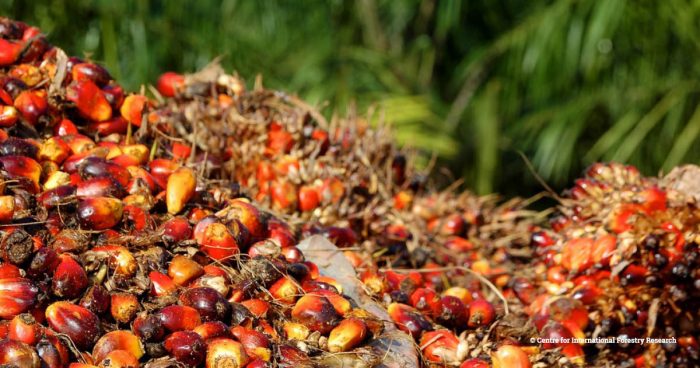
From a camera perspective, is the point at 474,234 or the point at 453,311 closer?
the point at 453,311

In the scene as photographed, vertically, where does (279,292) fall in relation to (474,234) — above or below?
above

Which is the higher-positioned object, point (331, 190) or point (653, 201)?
point (653, 201)

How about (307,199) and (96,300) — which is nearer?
(96,300)

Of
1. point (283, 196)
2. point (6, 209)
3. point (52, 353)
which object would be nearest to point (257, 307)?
point (52, 353)

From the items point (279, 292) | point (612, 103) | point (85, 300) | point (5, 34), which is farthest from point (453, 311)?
point (612, 103)

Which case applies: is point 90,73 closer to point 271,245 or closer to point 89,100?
point 89,100

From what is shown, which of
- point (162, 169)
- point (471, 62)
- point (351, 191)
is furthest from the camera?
point (471, 62)

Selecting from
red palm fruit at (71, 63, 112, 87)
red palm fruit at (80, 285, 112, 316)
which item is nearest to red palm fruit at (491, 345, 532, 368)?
red palm fruit at (80, 285, 112, 316)

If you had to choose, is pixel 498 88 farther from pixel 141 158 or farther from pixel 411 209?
pixel 141 158
